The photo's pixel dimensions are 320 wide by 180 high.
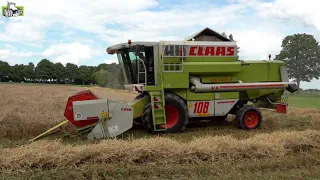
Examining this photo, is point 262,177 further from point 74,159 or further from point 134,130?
point 134,130

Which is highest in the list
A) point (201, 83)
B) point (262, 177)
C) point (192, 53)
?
point (192, 53)

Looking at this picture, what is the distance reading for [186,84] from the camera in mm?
9562

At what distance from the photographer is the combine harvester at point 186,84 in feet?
30.0

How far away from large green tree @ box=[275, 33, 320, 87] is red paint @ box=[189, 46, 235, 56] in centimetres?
6391

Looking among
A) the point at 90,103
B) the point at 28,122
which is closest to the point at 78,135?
the point at 90,103

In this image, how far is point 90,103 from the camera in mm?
8141

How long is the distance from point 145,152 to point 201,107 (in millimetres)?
4098

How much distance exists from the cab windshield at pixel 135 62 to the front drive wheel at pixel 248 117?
9.19ft

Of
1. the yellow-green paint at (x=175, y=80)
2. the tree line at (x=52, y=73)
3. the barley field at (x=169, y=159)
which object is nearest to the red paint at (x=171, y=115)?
the yellow-green paint at (x=175, y=80)

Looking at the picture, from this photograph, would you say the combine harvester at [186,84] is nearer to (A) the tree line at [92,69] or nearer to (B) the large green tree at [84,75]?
(A) the tree line at [92,69]

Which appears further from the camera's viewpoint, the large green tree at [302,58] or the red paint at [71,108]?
the large green tree at [302,58]

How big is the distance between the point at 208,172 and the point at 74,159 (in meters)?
2.20

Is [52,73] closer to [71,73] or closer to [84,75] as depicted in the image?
[71,73]

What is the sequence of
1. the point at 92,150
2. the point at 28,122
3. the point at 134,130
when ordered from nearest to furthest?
the point at 92,150
the point at 28,122
the point at 134,130
